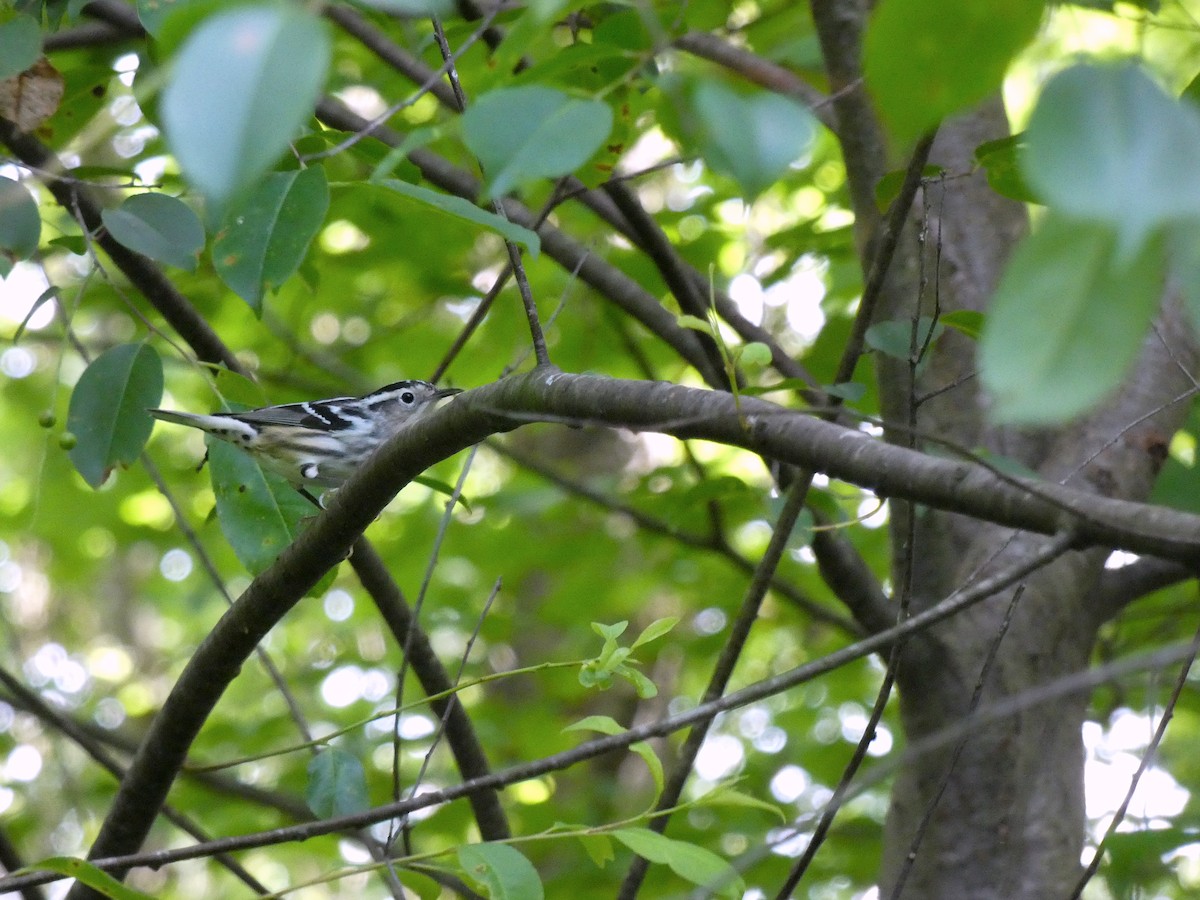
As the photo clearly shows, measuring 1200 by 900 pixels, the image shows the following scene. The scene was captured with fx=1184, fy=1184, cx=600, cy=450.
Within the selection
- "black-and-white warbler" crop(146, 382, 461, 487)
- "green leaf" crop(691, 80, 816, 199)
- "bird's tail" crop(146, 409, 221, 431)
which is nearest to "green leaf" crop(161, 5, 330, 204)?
"green leaf" crop(691, 80, 816, 199)

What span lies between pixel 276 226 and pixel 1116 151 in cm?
163

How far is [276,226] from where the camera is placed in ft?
7.16

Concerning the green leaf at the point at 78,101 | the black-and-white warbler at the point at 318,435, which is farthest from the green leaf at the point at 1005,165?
the black-and-white warbler at the point at 318,435

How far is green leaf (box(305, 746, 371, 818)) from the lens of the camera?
276cm

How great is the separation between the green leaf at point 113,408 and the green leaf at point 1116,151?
A: 2.30 metres

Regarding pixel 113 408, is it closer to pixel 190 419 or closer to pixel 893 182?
pixel 893 182

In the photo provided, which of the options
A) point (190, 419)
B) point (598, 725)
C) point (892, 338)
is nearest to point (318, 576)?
point (598, 725)

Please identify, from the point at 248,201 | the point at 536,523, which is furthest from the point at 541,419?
the point at 536,523

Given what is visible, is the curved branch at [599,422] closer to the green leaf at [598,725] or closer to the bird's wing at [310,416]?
the green leaf at [598,725]

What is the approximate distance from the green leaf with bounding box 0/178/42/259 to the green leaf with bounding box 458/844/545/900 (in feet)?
4.92

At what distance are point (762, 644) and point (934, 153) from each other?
197 inches

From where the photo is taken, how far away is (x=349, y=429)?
248 inches

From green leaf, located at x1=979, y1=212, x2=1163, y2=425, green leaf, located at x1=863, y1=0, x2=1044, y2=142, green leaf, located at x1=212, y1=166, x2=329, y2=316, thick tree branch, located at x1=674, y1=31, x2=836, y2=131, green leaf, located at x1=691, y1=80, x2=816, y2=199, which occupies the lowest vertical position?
green leaf, located at x1=979, y1=212, x2=1163, y2=425

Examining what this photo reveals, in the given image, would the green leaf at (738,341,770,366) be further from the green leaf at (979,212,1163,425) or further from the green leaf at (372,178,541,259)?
the green leaf at (979,212,1163,425)
